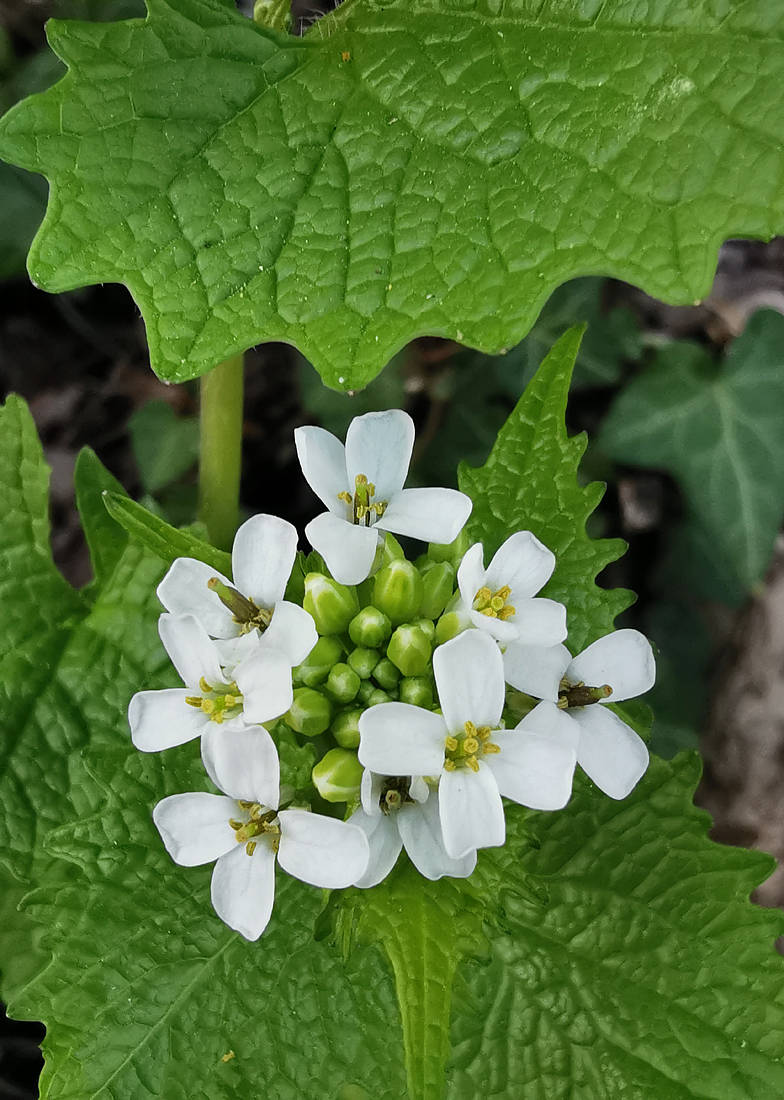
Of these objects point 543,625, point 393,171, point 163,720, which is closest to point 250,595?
point 163,720

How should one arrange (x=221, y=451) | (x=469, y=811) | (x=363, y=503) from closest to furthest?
(x=469, y=811) → (x=363, y=503) → (x=221, y=451)

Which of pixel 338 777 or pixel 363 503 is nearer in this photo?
pixel 338 777

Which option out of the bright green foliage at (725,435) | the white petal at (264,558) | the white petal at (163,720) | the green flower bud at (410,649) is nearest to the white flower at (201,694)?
the white petal at (163,720)

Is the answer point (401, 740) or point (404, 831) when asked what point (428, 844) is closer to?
point (404, 831)

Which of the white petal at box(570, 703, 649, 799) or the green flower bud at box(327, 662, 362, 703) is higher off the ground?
the white petal at box(570, 703, 649, 799)

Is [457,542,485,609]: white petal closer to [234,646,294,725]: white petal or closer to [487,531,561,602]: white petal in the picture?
[487,531,561,602]: white petal

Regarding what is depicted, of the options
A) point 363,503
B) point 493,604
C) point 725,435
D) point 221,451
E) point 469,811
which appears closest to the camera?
point 469,811

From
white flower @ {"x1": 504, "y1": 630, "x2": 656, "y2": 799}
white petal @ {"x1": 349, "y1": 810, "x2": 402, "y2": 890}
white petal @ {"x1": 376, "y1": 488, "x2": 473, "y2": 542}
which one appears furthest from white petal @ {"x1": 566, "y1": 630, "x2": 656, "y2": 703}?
white petal @ {"x1": 349, "y1": 810, "x2": 402, "y2": 890}

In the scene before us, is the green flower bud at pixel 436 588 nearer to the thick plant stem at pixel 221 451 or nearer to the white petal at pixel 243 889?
the white petal at pixel 243 889
